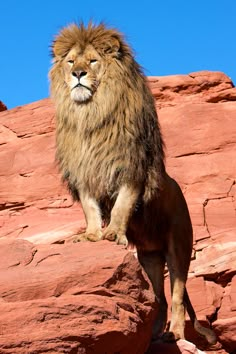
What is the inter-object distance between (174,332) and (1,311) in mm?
2307

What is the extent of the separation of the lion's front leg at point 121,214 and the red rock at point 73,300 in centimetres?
28

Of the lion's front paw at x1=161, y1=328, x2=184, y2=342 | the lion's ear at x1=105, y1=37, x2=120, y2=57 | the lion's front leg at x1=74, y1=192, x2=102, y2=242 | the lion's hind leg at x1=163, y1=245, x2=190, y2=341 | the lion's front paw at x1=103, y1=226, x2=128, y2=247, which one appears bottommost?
the lion's front paw at x1=161, y1=328, x2=184, y2=342

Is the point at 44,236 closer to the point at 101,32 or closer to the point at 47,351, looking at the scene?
the point at 101,32

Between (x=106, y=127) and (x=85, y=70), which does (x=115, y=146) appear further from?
(x=85, y=70)

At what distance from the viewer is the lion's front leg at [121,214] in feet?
23.6

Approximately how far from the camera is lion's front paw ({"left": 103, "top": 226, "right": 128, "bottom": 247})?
23.5 ft

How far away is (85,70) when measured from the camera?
7.70 meters

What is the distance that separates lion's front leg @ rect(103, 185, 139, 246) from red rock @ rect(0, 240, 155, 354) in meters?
0.28

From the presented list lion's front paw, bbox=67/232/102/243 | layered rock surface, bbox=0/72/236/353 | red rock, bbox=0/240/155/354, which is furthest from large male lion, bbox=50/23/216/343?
layered rock surface, bbox=0/72/236/353

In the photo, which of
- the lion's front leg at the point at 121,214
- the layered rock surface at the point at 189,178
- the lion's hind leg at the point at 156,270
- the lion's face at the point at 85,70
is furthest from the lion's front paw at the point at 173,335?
the layered rock surface at the point at 189,178

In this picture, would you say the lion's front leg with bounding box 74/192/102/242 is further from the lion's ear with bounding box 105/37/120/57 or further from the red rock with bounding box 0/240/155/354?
the lion's ear with bounding box 105/37/120/57

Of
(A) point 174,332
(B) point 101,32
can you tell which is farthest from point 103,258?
(B) point 101,32

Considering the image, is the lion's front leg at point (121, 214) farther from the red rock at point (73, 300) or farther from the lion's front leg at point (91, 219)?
the red rock at point (73, 300)

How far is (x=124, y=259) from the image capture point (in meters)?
6.51
